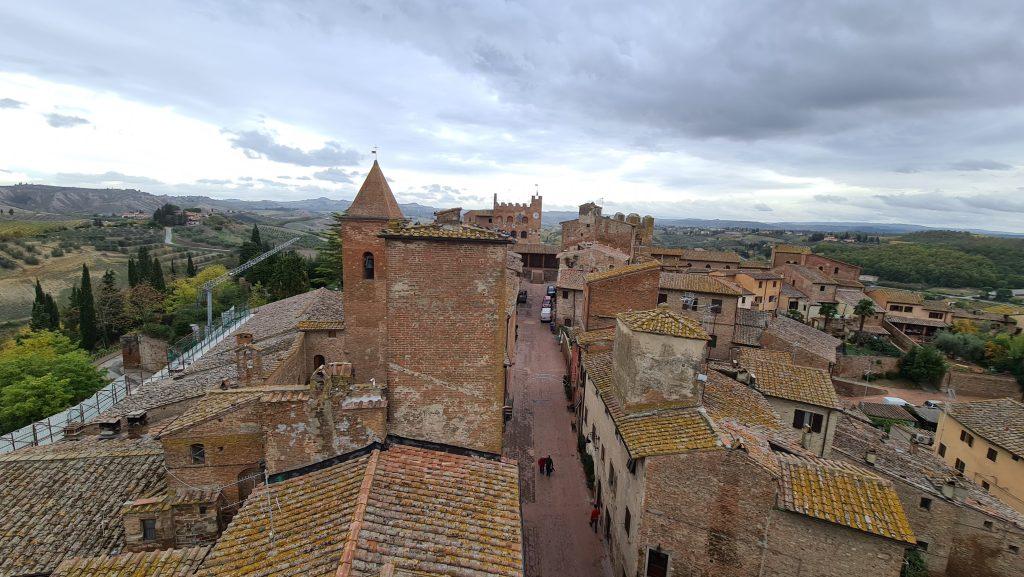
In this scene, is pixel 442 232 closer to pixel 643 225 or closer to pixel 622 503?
pixel 622 503

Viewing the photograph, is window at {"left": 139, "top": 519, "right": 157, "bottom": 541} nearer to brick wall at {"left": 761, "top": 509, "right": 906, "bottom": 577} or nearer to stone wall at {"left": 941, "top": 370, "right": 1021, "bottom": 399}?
brick wall at {"left": 761, "top": 509, "right": 906, "bottom": 577}

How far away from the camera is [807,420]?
62.5 feet

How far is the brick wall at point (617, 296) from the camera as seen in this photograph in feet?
92.2

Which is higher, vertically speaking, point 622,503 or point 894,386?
point 622,503

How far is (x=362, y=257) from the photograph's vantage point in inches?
731

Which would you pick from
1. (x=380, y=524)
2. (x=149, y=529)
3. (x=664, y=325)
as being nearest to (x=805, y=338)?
(x=664, y=325)

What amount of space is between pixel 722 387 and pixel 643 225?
150ft

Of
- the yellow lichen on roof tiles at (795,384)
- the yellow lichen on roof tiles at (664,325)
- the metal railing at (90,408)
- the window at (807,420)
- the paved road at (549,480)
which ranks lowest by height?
the paved road at (549,480)

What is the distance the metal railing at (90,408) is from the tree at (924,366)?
212 ft

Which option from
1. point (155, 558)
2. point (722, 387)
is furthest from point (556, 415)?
point (155, 558)

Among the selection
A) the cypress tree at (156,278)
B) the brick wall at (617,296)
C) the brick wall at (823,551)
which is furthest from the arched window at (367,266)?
the cypress tree at (156,278)

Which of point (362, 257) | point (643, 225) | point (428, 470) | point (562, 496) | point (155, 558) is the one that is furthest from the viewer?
point (643, 225)

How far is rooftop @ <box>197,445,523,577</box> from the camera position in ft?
24.5

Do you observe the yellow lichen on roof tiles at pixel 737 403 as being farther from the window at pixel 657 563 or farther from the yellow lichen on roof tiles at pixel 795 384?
the window at pixel 657 563
